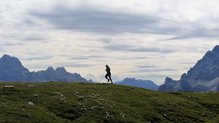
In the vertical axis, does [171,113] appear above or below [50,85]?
below

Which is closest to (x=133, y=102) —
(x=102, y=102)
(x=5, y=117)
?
(x=102, y=102)

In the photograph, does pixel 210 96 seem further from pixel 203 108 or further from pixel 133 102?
pixel 133 102

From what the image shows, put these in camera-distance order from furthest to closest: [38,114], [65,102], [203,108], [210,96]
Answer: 1. [210,96]
2. [203,108]
3. [65,102]
4. [38,114]

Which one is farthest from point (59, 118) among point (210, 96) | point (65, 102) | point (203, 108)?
point (210, 96)

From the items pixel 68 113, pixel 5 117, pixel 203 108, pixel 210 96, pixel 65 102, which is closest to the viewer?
pixel 5 117

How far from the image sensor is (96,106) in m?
58.0

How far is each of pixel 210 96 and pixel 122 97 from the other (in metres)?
27.4

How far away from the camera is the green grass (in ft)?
170

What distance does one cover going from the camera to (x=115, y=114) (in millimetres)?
56562

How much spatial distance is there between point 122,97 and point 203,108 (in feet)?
49.2

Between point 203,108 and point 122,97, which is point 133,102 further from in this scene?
point 203,108

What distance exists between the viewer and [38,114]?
5053 centimetres

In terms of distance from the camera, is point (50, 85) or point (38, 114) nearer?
point (38, 114)

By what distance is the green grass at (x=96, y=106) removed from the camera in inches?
2042
